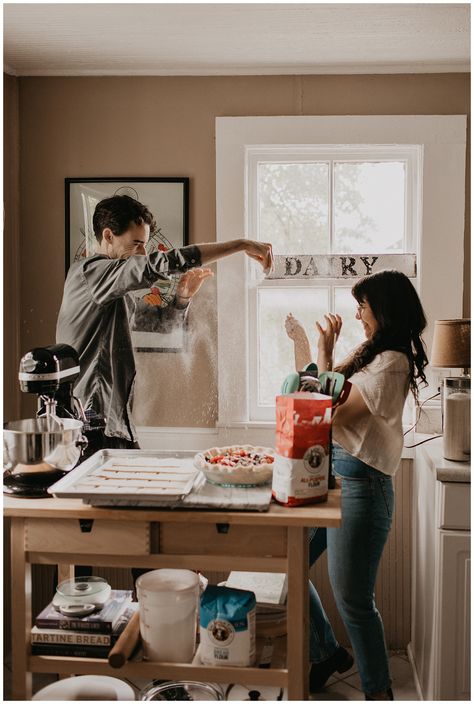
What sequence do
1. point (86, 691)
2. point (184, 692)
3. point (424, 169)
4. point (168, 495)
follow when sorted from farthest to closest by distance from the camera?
point (424, 169) < point (184, 692) < point (86, 691) < point (168, 495)

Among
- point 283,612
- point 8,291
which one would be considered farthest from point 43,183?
point 283,612

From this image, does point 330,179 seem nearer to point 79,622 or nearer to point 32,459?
point 32,459

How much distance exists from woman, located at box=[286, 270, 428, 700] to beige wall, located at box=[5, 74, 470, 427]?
2.40ft

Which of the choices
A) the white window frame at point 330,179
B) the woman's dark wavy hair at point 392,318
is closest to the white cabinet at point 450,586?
the woman's dark wavy hair at point 392,318

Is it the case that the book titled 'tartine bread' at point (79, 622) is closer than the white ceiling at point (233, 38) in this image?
Yes

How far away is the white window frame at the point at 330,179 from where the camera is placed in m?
3.02

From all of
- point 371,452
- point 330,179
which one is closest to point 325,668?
point 371,452

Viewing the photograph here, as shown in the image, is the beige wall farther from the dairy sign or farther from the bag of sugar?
the bag of sugar

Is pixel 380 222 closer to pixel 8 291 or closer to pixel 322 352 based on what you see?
pixel 322 352

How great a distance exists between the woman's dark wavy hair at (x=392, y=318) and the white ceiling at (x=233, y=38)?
37.0 inches

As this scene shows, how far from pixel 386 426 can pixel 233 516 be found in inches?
30.1

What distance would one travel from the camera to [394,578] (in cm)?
304

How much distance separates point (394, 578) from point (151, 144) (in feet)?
7.24

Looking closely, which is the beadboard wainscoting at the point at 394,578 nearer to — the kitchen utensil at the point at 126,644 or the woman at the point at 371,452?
the woman at the point at 371,452
